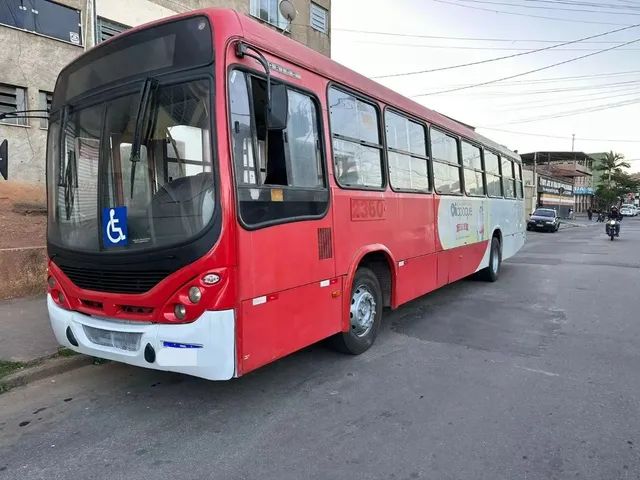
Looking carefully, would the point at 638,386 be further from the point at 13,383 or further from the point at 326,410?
the point at 13,383

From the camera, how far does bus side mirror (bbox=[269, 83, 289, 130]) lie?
3584mm

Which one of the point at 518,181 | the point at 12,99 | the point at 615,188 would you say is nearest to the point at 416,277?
the point at 518,181

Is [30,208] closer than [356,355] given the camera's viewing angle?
No

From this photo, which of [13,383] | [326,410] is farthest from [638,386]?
[13,383]

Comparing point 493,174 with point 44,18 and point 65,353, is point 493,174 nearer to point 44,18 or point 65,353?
point 65,353

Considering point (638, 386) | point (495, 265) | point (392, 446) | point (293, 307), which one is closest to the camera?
point (392, 446)

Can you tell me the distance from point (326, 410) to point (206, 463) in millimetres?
1116

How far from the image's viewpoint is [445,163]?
7469mm

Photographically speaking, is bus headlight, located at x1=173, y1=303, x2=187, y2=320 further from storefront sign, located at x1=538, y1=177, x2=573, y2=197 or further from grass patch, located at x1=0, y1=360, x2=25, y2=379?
storefront sign, located at x1=538, y1=177, x2=573, y2=197

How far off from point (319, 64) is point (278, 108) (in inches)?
47.1

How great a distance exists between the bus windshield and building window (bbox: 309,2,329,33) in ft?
64.6

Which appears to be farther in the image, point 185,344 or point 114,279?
point 114,279

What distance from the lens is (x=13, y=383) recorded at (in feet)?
14.5

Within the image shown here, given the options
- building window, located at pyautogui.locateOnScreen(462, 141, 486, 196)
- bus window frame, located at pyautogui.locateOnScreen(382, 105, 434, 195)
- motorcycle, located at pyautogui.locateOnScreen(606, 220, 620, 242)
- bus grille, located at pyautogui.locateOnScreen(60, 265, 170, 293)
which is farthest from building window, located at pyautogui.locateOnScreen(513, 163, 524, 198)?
motorcycle, located at pyautogui.locateOnScreen(606, 220, 620, 242)
